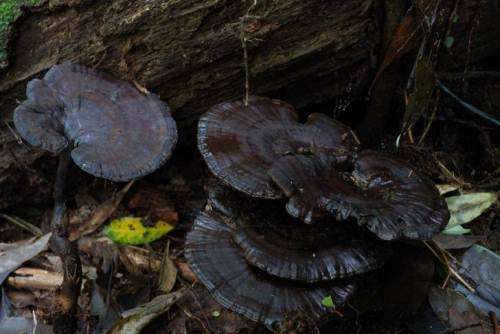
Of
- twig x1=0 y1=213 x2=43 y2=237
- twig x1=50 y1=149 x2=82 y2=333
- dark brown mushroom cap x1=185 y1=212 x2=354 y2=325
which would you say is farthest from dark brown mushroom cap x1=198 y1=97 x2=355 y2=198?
twig x1=0 y1=213 x2=43 y2=237

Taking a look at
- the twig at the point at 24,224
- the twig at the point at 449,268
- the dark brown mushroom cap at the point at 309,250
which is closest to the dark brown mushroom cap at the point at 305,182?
the dark brown mushroom cap at the point at 309,250

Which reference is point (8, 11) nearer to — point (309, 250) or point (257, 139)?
point (257, 139)

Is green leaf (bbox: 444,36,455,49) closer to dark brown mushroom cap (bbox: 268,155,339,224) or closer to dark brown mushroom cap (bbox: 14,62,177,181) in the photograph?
dark brown mushroom cap (bbox: 268,155,339,224)

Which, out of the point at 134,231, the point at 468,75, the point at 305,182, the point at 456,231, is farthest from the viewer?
the point at 468,75

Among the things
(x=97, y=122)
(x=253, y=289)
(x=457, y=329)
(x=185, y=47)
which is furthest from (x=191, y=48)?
(x=457, y=329)

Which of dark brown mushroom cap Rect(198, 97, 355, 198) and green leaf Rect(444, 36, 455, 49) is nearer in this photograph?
dark brown mushroom cap Rect(198, 97, 355, 198)

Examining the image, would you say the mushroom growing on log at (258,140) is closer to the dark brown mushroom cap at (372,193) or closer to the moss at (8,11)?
the dark brown mushroom cap at (372,193)
